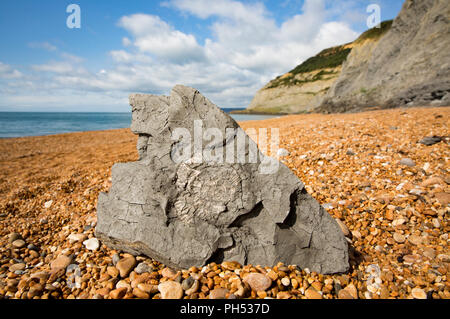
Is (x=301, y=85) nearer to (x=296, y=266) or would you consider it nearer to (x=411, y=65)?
(x=411, y=65)

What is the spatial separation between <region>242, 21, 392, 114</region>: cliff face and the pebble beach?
4202 cm

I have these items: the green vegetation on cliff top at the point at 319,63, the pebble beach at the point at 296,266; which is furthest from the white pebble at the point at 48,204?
the green vegetation on cliff top at the point at 319,63

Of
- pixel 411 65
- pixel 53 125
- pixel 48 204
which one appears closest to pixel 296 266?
pixel 48 204

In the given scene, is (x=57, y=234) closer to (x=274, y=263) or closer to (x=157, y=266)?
(x=157, y=266)

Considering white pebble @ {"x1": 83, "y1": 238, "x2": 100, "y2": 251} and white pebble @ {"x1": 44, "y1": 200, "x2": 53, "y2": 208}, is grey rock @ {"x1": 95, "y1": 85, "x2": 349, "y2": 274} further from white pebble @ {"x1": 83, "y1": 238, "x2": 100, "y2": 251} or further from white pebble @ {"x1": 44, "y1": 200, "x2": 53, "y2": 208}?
white pebble @ {"x1": 44, "y1": 200, "x2": 53, "y2": 208}

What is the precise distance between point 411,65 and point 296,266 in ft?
38.3

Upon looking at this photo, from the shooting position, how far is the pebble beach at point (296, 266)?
6.51 ft

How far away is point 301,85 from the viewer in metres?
55.0

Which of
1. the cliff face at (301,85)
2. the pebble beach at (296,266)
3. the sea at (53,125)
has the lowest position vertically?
the pebble beach at (296,266)

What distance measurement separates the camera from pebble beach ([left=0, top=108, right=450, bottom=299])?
199cm

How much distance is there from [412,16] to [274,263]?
15.3 meters

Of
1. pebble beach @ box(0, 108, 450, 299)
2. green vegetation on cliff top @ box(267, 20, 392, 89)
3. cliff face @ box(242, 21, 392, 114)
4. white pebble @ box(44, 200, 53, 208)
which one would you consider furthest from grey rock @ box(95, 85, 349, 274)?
green vegetation on cliff top @ box(267, 20, 392, 89)

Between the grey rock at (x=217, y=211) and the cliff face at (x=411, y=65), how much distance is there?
9.76 m

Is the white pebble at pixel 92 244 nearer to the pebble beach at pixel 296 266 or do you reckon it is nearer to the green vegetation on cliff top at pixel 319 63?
the pebble beach at pixel 296 266
